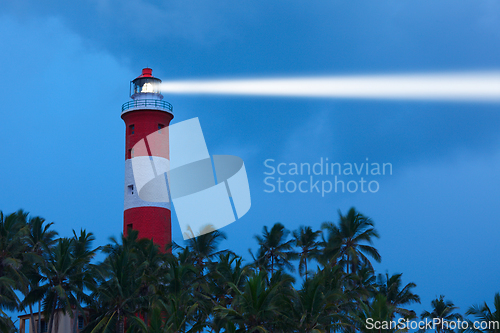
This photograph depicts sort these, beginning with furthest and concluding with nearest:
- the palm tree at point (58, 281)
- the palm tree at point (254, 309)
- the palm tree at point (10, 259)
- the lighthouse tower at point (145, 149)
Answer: the lighthouse tower at point (145, 149) → the palm tree at point (58, 281) → the palm tree at point (10, 259) → the palm tree at point (254, 309)

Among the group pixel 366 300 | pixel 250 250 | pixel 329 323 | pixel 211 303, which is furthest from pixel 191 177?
pixel 329 323

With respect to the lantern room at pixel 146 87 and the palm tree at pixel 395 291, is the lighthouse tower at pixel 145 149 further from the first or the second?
the palm tree at pixel 395 291

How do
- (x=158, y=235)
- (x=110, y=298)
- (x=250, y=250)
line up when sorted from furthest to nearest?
1. (x=250, y=250)
2. (x=158, y=235)
3. (x=110, y=298)

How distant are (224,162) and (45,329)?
63.8ft

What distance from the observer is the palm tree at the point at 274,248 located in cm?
6206

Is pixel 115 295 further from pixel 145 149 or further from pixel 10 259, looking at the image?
pixel 145 149

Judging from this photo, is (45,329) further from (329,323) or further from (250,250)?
(329,323)

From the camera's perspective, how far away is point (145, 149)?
59500 millimetres

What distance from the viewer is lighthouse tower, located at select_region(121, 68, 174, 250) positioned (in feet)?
191

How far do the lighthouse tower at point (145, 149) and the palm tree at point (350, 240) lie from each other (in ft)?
44.0

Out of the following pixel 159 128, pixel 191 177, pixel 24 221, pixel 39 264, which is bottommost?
pixel 39 264

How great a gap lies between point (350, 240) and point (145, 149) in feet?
60.2

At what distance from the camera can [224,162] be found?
199ft

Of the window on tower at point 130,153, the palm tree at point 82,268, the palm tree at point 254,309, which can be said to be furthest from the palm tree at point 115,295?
the window on tower at point 130,153
